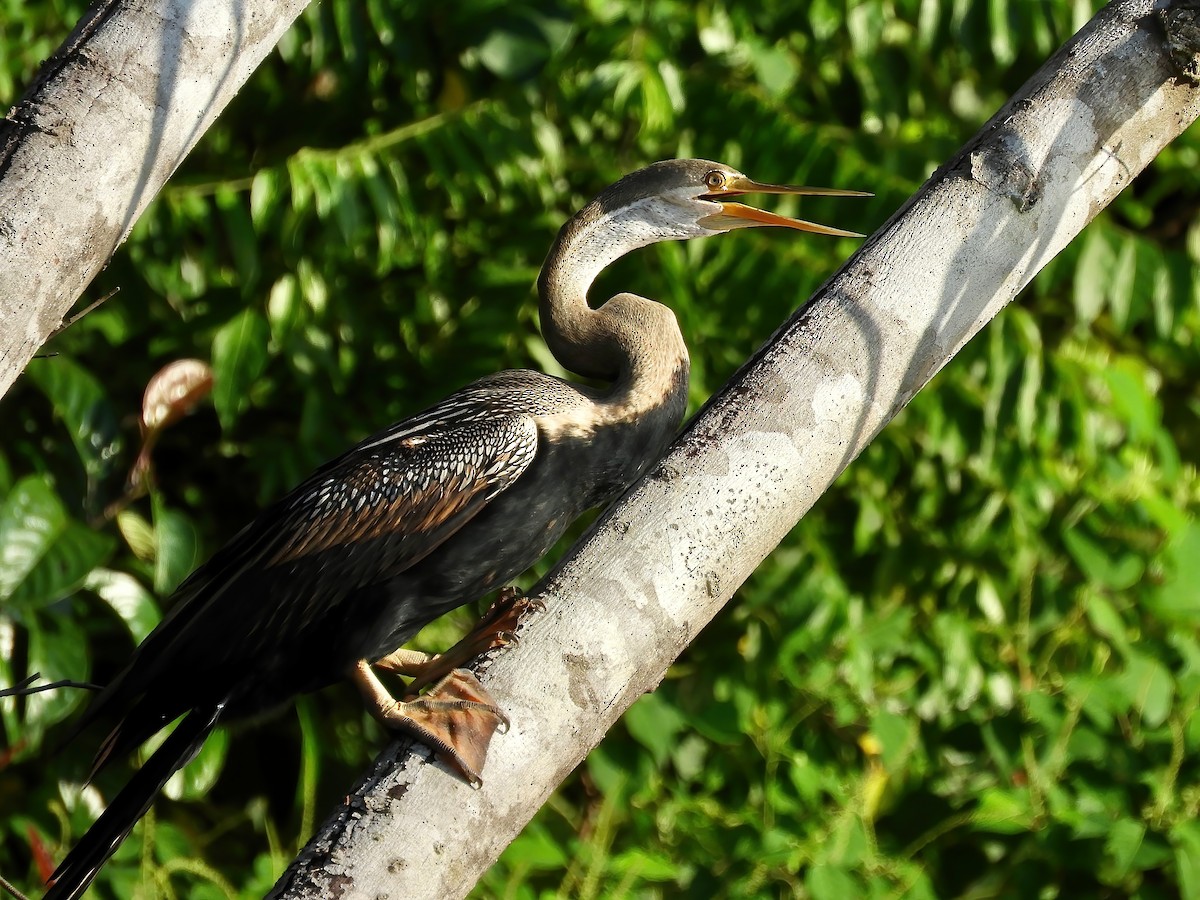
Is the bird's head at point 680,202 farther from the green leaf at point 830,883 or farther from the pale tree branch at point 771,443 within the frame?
the green leaf at point 830,883

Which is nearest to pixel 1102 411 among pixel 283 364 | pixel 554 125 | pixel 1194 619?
pixel 1194 619

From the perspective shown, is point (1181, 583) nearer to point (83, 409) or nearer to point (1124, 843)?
point (1124, 843)

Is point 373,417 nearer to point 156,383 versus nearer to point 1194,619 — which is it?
point 156,383

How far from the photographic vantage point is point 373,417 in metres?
3.51

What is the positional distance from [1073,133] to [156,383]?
Result: 1.91 metres

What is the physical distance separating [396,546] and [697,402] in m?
1.38

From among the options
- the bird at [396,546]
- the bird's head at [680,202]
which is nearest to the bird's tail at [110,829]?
the bird at [396,546]

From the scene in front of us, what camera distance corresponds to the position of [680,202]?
2.63 metres

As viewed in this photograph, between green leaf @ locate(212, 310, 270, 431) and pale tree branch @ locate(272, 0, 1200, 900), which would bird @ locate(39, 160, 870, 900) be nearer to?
pale tree branch @ locate(272, 0, 1200, 900)

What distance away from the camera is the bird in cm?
206

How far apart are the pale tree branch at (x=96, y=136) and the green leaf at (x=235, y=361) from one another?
146cm

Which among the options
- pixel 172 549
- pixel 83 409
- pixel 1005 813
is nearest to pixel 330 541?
pixel 172 549

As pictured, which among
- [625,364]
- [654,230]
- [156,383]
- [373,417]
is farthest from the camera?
[373,417]

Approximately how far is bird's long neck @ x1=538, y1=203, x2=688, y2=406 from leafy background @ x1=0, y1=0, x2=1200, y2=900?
750 millimetres
